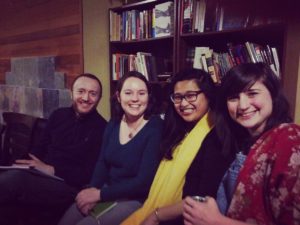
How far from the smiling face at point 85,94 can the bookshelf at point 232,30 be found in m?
0.59

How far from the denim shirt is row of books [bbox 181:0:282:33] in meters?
1.05

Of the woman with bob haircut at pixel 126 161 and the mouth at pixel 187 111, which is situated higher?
the mouth at pixel 187 111

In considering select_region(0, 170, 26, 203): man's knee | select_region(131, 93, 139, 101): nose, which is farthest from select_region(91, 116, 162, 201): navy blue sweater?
select_region(0, 170, 26, 203): man's knee

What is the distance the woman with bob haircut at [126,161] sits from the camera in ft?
5.26

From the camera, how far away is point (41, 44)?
136 inches

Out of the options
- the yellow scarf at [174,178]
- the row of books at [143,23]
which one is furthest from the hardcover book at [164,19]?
the yellow scarf at [174,178]

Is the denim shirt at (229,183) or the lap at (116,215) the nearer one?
the denim shirt at (229,183)

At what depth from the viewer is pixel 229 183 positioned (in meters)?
1.22

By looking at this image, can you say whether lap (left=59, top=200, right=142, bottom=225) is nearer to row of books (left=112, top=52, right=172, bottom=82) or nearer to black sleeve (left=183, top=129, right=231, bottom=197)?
black sleeve (left=183, top=129, right=231, bottom=197)

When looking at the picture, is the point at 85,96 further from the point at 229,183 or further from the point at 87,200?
the point at 229,183

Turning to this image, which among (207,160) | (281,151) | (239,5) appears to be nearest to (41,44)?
(239,5)

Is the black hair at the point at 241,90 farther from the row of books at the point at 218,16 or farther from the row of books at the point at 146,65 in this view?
the row of books at the point at 146,65

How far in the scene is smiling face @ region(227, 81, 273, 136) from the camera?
119cm

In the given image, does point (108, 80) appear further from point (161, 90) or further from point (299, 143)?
point (299, 143)
